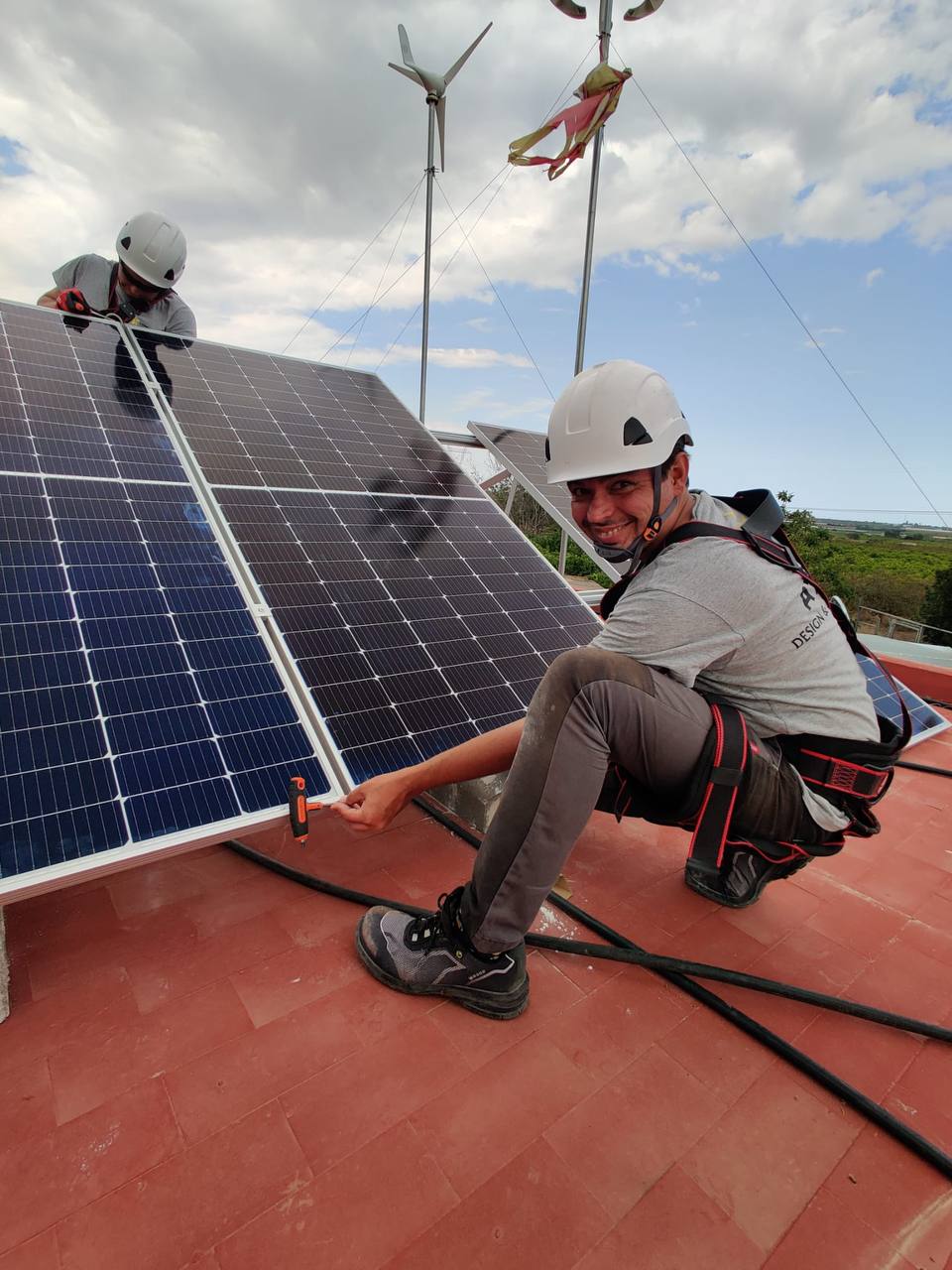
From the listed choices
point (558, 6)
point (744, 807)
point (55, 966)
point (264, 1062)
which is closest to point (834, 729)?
point (744, 807)

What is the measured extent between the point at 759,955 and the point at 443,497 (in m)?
3.93

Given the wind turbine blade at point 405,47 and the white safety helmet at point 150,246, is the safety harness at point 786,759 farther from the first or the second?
the wind turbine blade at point 405,47

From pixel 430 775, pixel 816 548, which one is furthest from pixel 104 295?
pixel 816 548

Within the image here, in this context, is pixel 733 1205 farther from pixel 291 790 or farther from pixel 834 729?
pixel 291 790

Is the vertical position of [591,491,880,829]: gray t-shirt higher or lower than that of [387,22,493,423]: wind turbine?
lower

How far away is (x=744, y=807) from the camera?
2.33m

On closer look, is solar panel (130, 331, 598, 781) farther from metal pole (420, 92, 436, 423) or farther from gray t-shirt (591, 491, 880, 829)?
metal pole (420, 92, 436, 423)

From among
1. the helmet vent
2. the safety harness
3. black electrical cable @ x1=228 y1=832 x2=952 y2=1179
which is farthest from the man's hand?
the helmet vent

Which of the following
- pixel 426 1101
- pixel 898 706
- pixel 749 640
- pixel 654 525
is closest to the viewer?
pixel 426 1101

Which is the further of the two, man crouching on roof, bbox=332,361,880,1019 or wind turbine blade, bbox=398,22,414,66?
wind turbine blade, bbox=398,22,414,66

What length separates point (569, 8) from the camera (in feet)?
35.1

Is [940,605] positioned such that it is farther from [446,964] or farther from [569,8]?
[446,964]

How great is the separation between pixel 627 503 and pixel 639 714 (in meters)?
0.83

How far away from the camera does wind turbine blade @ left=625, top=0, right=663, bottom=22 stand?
33.4 feet
